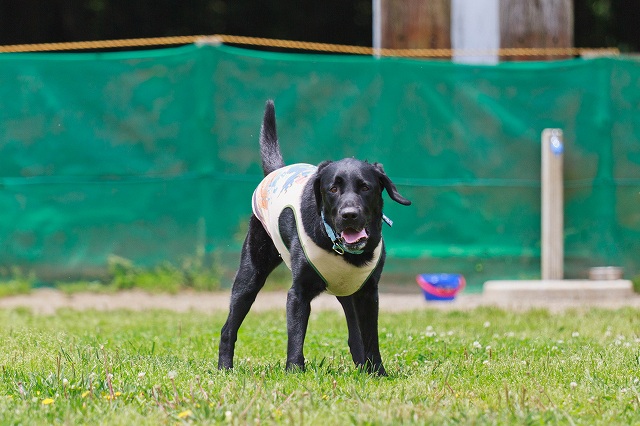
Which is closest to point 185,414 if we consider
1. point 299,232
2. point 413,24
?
point 299,232

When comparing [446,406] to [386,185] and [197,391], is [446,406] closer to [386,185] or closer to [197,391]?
[197,391]

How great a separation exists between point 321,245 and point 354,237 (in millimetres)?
243

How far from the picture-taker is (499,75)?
9898 mm

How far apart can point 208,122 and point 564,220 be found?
3.60 meters

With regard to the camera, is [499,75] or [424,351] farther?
[499,75]

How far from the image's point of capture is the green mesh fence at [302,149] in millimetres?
9539

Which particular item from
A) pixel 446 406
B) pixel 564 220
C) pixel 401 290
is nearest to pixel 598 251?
pixel 564 220

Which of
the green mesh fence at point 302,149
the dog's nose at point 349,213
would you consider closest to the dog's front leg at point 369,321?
the dog's nose at point 349,213

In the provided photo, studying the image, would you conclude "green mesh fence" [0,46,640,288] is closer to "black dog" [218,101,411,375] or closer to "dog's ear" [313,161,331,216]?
"black dog" [218,101,411,375]

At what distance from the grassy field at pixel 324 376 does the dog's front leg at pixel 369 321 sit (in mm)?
145

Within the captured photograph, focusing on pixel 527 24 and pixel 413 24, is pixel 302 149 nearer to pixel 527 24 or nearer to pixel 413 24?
pixel 413 24

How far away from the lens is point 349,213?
176 inches

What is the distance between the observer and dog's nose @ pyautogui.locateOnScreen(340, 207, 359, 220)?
14.7 ft

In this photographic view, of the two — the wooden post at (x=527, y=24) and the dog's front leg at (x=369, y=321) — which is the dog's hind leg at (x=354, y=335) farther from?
the wooden post at (x=527, y=24)
